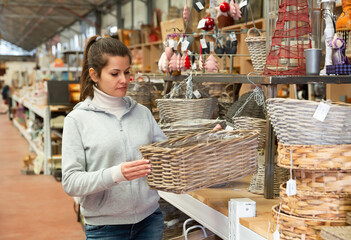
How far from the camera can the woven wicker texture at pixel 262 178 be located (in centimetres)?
246

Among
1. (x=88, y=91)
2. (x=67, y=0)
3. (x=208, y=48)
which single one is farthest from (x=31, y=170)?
(x=67, y=0)

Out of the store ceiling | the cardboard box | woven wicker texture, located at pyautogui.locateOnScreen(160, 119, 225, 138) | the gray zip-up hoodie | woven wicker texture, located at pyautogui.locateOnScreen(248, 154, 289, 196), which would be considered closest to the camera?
the gray zip-up hoodie

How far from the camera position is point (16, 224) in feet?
17.2

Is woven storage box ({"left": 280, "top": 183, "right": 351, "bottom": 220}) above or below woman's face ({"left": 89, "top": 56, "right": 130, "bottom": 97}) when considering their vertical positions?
below

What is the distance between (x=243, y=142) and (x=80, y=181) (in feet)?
2.17

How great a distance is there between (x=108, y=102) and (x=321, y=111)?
0.87 metres

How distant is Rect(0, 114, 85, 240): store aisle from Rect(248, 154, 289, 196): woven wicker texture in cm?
276

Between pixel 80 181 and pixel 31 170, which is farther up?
pixel 80 181

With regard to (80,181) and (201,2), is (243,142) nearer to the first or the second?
(80,181)

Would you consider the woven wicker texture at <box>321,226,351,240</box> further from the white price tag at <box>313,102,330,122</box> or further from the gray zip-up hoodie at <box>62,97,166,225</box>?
the gray zip-up hoodie at <box>62,97,166,225</box>

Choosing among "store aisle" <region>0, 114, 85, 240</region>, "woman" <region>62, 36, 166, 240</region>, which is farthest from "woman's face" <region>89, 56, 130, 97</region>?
"store aisle" <region>0, 114, 85, 240</region>

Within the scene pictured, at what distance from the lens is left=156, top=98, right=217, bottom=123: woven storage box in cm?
308

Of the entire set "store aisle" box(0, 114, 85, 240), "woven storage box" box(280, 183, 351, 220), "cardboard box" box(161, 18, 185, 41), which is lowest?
"store aisle" box(0, 114, 85, 240)

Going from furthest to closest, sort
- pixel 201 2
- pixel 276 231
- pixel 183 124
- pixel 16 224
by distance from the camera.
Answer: pixel 16 224 < pixel 201 2 < pixel 183 124 < pixel 276 231
